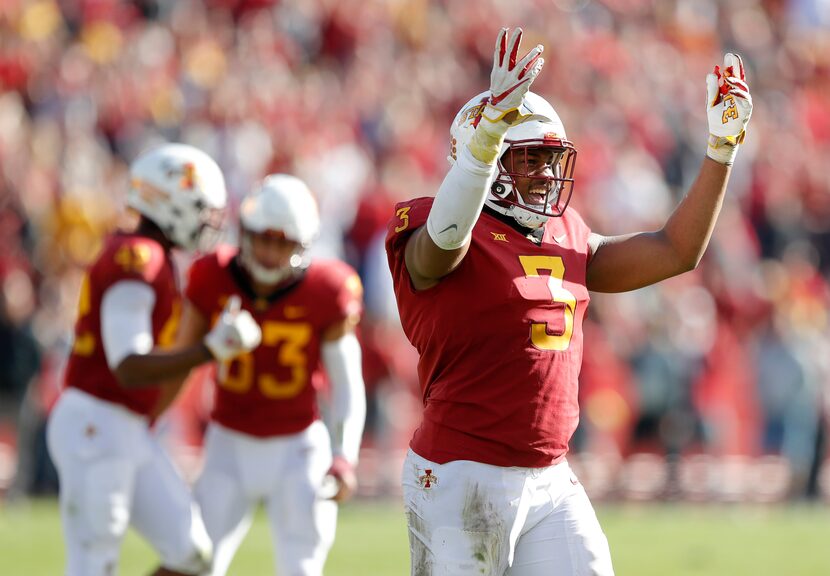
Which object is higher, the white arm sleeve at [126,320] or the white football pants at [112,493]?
the white arm sleeve at [126,320]

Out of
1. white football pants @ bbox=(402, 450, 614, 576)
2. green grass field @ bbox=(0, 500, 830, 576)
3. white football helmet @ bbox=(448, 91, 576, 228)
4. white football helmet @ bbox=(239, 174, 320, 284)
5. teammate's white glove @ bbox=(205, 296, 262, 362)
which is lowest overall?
green grass field @ bbox=(0, 500, 830, 576)

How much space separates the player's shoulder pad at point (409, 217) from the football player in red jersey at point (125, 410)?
110 cm

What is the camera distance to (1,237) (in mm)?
10711

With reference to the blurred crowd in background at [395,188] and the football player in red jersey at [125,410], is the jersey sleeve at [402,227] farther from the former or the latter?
the blurred crowd in background at [395,188]

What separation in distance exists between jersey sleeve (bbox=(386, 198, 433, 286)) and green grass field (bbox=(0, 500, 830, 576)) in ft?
13.7

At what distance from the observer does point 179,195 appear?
568cm

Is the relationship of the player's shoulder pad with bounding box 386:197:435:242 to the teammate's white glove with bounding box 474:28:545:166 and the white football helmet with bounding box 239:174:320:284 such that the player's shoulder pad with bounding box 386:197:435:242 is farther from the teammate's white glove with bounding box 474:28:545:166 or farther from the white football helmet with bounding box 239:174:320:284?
the white football helmet with bounding box 239:174:320:284

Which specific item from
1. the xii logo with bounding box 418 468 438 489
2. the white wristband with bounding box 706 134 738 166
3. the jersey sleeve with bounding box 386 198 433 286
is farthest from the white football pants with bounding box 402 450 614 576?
the white wristband with bounding box 706 134 738 166

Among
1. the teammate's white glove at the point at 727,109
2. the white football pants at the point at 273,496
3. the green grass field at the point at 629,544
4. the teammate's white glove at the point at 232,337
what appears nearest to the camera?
the teammate's white glove at the point at 727,109

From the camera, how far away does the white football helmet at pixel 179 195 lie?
224 inches

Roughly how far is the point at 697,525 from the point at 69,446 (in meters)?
6.10

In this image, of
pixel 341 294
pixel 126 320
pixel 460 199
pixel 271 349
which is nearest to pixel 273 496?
pixel 271 349

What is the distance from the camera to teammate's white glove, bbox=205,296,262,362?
5016 mm

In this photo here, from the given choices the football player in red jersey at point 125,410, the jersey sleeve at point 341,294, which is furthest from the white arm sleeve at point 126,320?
the jersey sleeve at point 341,294
